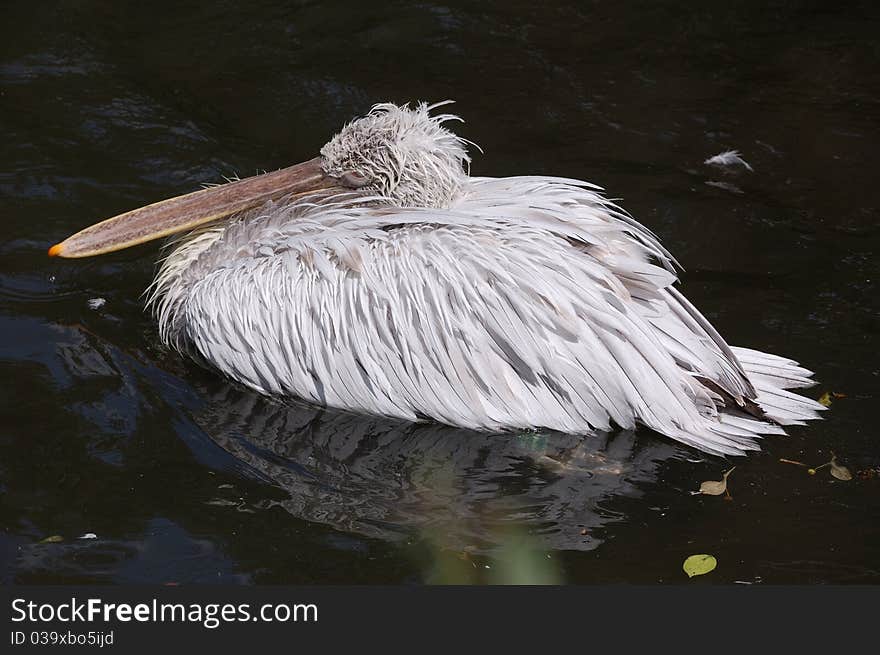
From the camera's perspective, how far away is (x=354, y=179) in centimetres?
509

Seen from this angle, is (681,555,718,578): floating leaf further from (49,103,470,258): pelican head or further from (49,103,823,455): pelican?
(49,103,470,258): pelican head

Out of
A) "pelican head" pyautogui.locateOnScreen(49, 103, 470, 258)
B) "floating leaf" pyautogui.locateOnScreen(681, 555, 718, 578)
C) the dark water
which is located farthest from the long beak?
"floating leaf" pyautogui.locateOnScreen(681, 555, 718, 578)

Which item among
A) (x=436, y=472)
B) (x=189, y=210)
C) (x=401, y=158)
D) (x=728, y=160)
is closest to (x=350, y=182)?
(x=401, y=158)

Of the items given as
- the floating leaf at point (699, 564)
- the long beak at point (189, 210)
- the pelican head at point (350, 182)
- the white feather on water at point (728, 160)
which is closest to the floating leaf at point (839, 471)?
the floating leaf at point (699, 564)

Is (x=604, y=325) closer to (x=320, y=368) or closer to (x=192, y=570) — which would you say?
(x=320, y=368)

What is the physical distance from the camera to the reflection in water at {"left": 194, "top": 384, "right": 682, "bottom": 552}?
4184mm

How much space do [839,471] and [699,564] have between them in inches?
30.1

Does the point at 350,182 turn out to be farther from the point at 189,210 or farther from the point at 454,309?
the point at 454,309

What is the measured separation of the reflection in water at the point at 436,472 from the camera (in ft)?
13.7

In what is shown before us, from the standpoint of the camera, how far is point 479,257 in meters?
4.51

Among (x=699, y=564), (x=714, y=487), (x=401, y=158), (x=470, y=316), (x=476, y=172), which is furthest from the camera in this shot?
(x=476, y=172)

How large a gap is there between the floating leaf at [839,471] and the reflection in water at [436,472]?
0.57 m

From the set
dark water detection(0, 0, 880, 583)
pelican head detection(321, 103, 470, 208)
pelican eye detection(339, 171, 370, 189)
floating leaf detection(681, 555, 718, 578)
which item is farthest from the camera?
pelican eye detection(339, 171, 370, 189)

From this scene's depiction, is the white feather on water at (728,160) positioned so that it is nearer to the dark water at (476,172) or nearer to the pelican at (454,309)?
the dark water at (476,172)
